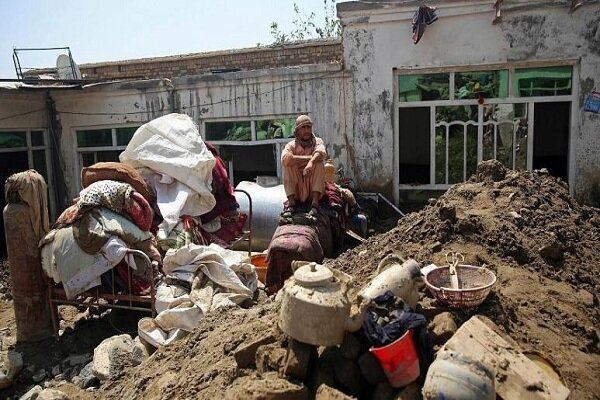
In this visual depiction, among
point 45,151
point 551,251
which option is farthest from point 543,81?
point 45,151

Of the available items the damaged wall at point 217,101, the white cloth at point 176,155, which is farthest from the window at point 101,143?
the white cloth at point 176,155

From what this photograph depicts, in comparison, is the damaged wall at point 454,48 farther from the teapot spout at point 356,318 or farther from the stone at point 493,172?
the teapot spout at point 356,318

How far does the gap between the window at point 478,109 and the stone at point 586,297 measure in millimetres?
5287

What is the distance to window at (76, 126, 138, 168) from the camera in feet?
40.5

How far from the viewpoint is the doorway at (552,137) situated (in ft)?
33.0

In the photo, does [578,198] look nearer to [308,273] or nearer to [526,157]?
[526,157]

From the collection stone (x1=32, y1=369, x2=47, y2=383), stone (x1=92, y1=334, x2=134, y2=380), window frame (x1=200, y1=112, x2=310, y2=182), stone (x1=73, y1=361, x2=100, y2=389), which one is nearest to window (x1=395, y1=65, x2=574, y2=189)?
window frame (x1=200, y1=112, x2=310, y2=182)

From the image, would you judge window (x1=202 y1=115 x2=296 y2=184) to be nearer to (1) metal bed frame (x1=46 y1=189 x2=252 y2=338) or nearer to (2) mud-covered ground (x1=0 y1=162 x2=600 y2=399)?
(2) mud-covered ground (x1=0 y1=162 x2=600 y2=399)

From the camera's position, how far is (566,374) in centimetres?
321

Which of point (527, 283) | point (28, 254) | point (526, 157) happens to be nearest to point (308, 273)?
point (527, 283)

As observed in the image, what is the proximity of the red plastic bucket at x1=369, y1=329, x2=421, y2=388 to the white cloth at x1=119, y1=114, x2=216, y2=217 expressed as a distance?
4601mm

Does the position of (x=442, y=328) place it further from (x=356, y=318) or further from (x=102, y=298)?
(x=102, y=298)

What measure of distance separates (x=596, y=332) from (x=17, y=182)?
18.2 feet

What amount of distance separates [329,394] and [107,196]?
13.2 feet
